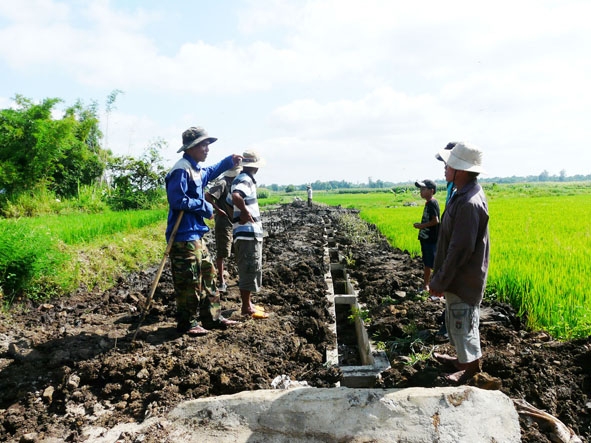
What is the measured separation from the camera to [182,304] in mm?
3871

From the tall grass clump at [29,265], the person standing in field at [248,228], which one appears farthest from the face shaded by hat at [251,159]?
the tall grass clump at [29,265]

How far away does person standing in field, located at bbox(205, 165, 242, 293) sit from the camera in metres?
5.41

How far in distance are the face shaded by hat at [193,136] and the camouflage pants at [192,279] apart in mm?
901

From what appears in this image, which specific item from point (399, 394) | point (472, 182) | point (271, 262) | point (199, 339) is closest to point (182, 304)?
point (199, 339)

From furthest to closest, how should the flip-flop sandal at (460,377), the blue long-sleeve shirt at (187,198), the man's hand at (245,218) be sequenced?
1. the man's hand at (245,218)
2. the blue long-sleeve shirt at (187,198)
3. the flip-flop sandal at (460,377)

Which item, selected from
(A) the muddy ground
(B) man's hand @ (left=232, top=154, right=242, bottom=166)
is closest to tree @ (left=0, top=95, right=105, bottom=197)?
(A) the muddy ground

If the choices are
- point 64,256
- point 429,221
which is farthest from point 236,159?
point 64,256

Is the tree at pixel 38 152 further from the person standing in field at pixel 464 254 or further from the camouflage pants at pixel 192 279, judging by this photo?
the person standing in field at pixel 464 254

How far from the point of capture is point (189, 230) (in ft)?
12.5

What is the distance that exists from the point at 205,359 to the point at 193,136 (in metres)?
1.98

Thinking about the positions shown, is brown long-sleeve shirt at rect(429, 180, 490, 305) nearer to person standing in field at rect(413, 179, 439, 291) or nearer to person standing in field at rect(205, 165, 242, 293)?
person standing in field at rect(413, 179, 439, 291)

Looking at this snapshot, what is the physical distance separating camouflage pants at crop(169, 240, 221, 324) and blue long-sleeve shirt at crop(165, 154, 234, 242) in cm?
11

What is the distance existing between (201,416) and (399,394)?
119 centimetres

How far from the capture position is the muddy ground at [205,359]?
2.76m
